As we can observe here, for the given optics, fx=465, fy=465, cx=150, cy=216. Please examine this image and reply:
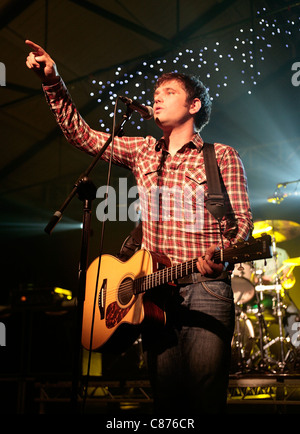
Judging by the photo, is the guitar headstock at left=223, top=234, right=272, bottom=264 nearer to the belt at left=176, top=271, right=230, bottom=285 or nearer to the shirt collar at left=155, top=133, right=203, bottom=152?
the belt at left=176, top=271, right=230, bottom=285

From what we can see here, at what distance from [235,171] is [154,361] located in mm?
1200

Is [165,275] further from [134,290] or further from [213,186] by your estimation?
[213,186]

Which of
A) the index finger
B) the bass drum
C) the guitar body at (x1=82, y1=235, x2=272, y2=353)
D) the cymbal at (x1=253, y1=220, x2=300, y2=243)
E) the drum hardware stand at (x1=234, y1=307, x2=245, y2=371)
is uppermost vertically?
the cymbal at (x1=253, y1=220, x2=300, y2=243)

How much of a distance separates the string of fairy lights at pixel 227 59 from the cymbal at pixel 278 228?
232cm

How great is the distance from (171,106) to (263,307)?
5.96 meters

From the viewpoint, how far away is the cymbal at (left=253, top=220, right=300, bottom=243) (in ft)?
26.9

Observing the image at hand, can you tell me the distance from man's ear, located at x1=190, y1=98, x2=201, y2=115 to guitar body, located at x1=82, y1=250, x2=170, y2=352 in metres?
1.01

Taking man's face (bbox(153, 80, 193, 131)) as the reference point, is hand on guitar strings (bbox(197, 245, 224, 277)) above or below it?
below

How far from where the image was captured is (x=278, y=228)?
857 cm

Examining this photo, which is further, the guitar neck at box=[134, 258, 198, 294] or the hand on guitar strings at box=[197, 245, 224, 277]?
the guitar neck at box=[134, 258, 198, 294]

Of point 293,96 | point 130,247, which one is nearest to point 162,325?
point 130,247

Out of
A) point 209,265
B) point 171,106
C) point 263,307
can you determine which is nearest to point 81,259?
point 209,265

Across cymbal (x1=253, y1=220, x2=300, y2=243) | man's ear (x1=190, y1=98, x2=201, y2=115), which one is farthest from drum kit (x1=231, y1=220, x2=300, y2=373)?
man's ear (x1=190, y1=98, x2=201, y2=115)

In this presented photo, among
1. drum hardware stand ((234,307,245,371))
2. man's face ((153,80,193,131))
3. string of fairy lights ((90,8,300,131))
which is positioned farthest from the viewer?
string of fairy lights ((90,8,300,131))
